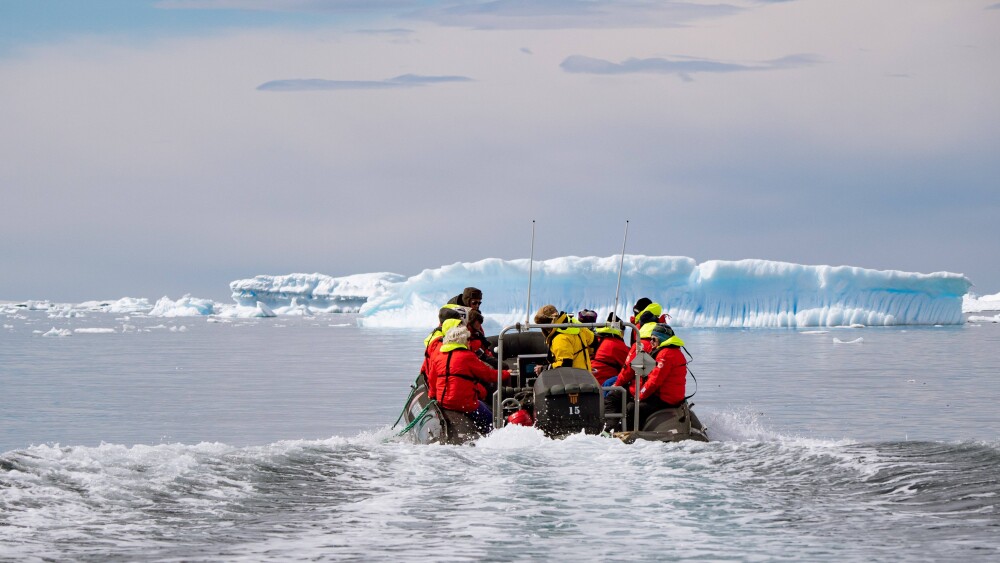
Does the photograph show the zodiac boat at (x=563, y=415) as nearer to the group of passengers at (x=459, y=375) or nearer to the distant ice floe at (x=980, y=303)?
the group of passengers at (x=459, y=375)

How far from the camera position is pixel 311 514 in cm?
591

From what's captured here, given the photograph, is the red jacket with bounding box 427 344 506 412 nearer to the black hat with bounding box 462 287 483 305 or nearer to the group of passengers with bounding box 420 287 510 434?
the group of passengers with bounding box 420 287 510 434

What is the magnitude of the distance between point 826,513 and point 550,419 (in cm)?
273

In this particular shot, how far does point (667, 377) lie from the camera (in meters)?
8.79

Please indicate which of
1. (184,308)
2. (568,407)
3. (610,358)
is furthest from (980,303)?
(568,407)

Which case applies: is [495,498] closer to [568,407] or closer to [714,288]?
[568,407]

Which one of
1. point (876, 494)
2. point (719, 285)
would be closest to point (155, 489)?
point (876, 494)

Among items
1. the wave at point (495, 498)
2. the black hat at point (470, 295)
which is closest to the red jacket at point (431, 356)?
the black hat at point (470, 295)

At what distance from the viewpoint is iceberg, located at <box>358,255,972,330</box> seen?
39812mm

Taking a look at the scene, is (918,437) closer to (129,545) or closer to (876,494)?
(876,494)

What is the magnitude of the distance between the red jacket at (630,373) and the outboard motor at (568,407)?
25.9 inches

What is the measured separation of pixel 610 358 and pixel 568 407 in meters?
1.63

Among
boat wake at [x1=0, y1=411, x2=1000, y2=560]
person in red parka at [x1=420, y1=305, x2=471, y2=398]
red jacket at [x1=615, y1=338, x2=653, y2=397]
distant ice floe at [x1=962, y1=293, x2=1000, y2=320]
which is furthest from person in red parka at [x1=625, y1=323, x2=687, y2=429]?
distant ice floe at [x1=962, y1=293, x2=1000, y2=320]

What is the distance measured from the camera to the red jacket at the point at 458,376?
28.6 ft
